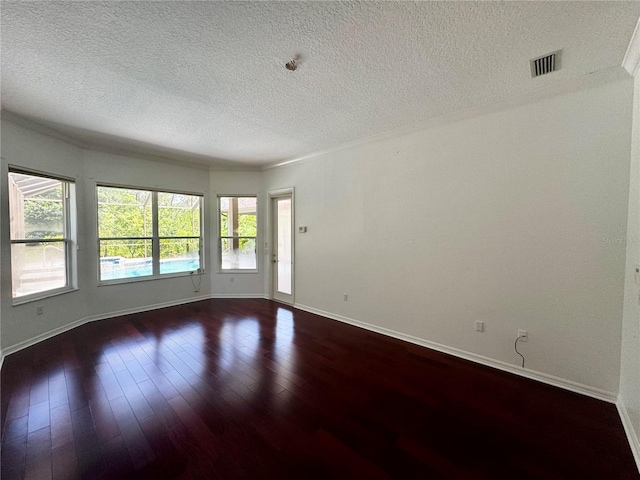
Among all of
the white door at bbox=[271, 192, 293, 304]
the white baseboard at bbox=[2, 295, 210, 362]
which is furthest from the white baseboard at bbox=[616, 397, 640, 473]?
the white baseboard at bbox=[2, 295, 210, 362]

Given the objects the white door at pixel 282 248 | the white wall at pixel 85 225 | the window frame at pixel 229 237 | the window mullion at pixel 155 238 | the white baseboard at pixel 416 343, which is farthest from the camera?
the window frame at pixel 229 237

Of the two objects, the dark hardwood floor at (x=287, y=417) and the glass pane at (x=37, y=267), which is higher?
the glass pane at (x=37, y=267)

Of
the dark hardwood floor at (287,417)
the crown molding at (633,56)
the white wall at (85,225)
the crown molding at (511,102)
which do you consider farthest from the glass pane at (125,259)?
the crown molding at (633,56)

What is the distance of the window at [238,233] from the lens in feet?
17.9

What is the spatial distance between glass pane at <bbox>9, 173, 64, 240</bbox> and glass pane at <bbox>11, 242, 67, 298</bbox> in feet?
0.50

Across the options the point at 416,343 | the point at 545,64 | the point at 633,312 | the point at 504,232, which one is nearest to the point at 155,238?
the point at 416,343

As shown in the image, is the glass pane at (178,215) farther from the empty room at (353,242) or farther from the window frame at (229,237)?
the empty room at (353,242)

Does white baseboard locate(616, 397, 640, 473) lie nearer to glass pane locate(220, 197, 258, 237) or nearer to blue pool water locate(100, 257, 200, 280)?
glass pane locate(220, 197, 258, 237)

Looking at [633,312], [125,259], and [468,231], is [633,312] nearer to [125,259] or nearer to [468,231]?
[468,231]

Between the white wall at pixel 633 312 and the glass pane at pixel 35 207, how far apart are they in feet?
19.3

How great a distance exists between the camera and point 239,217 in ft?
18.0

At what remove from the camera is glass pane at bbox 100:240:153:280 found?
419cm

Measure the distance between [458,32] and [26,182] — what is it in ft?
15.8

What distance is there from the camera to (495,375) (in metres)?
2.53
